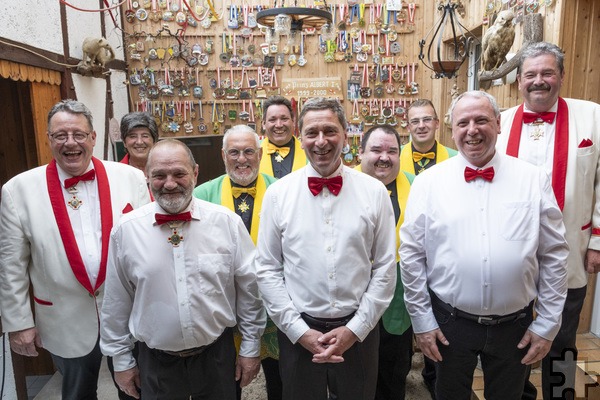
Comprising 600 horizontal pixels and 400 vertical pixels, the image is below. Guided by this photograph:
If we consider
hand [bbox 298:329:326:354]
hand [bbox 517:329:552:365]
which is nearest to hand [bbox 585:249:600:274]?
hand [bbox 517:329:552:365]

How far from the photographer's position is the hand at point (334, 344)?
76.0 inches

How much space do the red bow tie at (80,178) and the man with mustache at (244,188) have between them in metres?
0.56

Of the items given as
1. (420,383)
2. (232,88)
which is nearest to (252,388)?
(420,383)

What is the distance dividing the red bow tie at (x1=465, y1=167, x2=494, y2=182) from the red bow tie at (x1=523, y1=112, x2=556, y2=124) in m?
0.61

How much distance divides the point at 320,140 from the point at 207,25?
5137 millimetres

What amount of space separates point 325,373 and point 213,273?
68 cm

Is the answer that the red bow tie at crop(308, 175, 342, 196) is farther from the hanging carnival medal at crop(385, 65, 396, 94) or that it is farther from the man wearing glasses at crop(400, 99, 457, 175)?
the hanging carnival medal at crop(385, 65, 396, 94)

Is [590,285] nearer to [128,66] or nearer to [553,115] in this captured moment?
[553,115]

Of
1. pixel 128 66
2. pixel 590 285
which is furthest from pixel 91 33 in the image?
pixel 590 285

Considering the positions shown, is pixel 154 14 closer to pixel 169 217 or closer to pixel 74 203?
pixel 74 203

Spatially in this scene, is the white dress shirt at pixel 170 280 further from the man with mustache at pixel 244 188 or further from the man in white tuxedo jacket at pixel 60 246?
the man with mustache at pixel 244 188

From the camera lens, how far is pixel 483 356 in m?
2.11

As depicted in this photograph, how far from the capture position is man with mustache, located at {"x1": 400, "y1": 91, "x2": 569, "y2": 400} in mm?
1969

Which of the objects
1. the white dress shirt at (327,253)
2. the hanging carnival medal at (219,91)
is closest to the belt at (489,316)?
the white dress shirt at (327,253)
